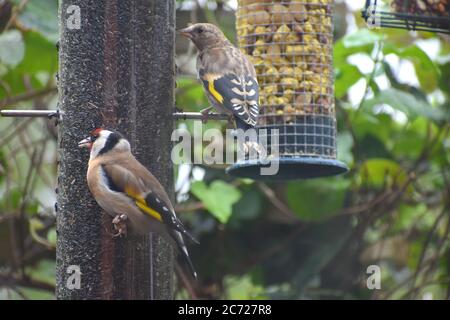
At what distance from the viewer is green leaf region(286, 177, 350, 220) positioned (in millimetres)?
7672

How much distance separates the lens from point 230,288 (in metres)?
8.18

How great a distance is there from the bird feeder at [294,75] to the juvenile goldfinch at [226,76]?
1.28ft

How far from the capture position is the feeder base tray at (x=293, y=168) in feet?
21.8

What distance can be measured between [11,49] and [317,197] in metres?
2.38

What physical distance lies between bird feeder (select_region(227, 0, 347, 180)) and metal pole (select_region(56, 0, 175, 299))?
1264mm

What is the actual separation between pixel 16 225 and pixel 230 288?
1.68 metres

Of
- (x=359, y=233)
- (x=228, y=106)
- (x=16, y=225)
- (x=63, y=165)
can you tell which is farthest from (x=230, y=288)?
(x=63, y=165)

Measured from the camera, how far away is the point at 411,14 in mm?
7258

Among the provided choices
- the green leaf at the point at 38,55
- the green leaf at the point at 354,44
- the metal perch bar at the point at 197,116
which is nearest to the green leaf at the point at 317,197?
the green leaf at the point at 354,44

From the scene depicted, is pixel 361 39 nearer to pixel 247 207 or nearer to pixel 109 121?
pixel 247 207

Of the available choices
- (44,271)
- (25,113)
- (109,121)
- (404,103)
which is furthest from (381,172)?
(25,113)

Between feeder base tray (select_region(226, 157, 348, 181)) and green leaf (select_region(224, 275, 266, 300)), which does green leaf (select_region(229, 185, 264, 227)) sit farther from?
feeder base tray (select_region(226, 157, 348, 181))

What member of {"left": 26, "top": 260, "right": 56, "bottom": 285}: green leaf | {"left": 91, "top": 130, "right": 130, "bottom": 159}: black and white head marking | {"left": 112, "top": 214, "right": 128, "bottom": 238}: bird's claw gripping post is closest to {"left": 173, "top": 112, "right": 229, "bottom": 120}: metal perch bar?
{"left": 91, "top": 130, "right": 130, "bottom": 159}: black and white head marking
